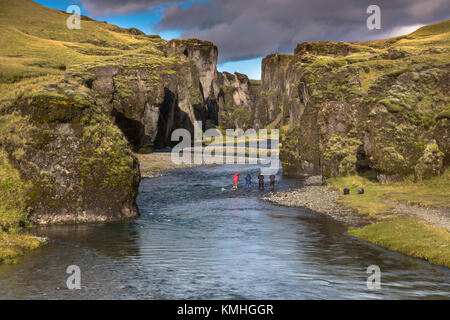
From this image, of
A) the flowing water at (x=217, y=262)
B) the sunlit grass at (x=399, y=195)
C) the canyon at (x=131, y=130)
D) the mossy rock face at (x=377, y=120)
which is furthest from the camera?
the mossy rock face at (x=377, y=120)

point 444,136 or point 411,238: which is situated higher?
point 444,136

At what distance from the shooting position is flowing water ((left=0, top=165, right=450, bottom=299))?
A: 54.0ft

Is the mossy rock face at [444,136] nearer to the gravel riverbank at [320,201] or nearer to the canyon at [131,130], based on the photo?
the canyon at [131,130]

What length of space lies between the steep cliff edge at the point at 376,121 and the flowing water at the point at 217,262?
1449 centimetres

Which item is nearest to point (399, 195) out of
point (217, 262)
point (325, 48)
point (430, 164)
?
point (430, 164)

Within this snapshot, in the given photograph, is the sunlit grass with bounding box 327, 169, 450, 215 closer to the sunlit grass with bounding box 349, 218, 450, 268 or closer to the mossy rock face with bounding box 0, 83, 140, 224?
the sunlit grass with bounding box 349, 218, 450, 268

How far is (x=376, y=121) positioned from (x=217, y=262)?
3157 centimetres

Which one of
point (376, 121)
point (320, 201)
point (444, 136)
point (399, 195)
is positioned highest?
point (376, 121)

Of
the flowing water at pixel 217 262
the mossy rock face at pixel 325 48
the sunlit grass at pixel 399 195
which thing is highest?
the mossy rock face at pixel 325 48

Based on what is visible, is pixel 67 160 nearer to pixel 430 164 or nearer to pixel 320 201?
pixel 320 201

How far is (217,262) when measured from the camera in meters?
21.1

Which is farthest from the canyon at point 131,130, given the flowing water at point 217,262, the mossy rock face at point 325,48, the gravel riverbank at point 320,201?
the mossy rock face at point 325,48

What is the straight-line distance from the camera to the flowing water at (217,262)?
648 inches
